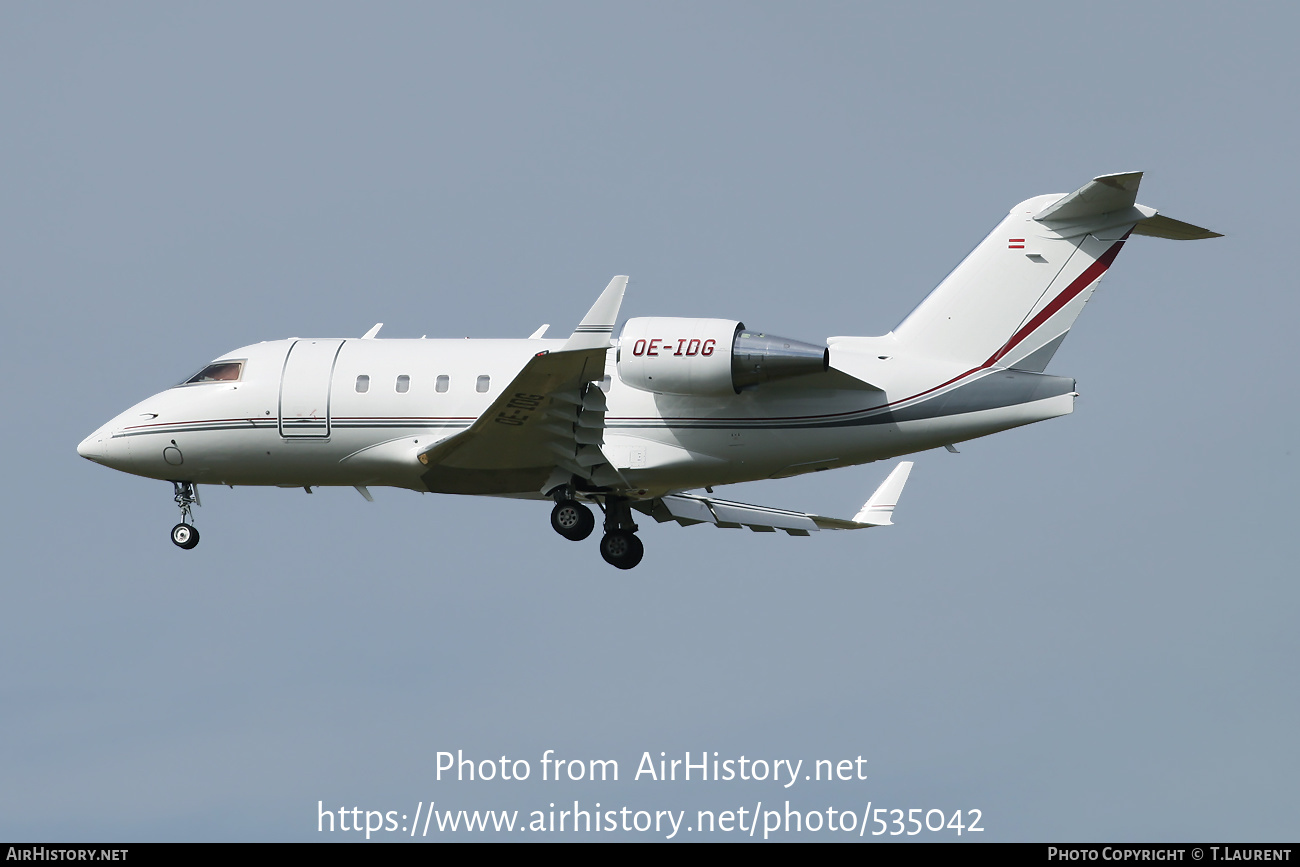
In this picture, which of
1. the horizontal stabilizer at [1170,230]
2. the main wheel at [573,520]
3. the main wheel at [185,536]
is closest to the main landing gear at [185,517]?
the main wheel at [185,536]

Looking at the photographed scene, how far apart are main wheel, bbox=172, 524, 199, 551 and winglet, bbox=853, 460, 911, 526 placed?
1207cm

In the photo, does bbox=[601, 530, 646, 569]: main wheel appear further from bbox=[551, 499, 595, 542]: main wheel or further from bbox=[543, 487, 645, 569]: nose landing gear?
bbox=[551, 499, 595, 542]: main wheel

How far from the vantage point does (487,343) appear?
27.2 meters

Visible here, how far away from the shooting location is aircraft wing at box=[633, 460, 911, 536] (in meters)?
29.8

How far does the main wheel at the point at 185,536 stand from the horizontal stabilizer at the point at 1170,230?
17.0 meters

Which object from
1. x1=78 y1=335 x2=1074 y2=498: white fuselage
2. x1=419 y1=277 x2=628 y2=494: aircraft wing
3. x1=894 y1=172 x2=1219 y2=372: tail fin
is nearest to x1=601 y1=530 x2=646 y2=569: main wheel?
x1=78 y1=335 x2=1074 y2=498: white fuselage

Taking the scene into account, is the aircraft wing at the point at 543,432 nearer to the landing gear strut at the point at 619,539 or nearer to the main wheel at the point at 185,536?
the landing gear strut at the point at 619,539

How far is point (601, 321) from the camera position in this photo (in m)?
22.7

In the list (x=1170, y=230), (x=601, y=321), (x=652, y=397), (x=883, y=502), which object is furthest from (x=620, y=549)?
(x=1170, y=230)

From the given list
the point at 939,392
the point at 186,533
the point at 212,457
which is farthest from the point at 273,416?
the point at 939,392

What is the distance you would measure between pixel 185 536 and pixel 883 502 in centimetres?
1278

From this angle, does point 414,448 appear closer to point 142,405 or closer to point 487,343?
point 487,343

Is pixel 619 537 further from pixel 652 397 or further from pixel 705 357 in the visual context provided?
pixel 705 357

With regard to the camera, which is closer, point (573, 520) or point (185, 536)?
point (573, 520)
